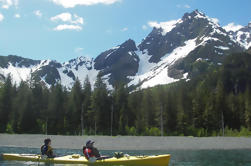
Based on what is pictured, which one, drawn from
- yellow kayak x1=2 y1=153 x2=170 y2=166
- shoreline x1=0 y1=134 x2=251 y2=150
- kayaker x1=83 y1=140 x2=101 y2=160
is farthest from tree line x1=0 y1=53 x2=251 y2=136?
kayaker x1=83 y1=140 x2=101 y2=160

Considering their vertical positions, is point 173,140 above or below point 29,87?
below

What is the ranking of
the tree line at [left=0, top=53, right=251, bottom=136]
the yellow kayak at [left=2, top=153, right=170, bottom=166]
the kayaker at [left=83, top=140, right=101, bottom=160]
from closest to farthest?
1. the yellow kayak at [left=2, top=153, right=170, bottom=166]
2. the kayaker at [left=83, top=140, right=101, bottom=160]
3. the tree line at [left=0, top=53, right=251, bottom=136]

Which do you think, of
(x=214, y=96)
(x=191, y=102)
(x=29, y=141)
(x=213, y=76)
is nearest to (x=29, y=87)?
(x=29, y=141)

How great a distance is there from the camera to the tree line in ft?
231

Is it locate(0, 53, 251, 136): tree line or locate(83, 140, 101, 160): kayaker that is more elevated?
locate(0, 53, 251, 136): tree line

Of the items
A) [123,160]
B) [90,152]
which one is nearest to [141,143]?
[90,152]

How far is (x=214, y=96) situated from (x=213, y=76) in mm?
85133

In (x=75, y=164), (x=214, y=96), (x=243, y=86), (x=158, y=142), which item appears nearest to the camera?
(x=75, y=164)

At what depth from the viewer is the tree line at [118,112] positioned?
7050 centimetres

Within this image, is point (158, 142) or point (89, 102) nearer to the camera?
point (158, 142)

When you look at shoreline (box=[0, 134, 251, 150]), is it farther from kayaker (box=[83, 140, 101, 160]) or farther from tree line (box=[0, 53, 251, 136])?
kayaker (box=[83, 140, 101, 160])

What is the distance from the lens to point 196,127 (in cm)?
7075

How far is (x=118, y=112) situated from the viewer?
7550 cm

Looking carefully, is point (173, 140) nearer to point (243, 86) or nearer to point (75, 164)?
point (75, 164)
